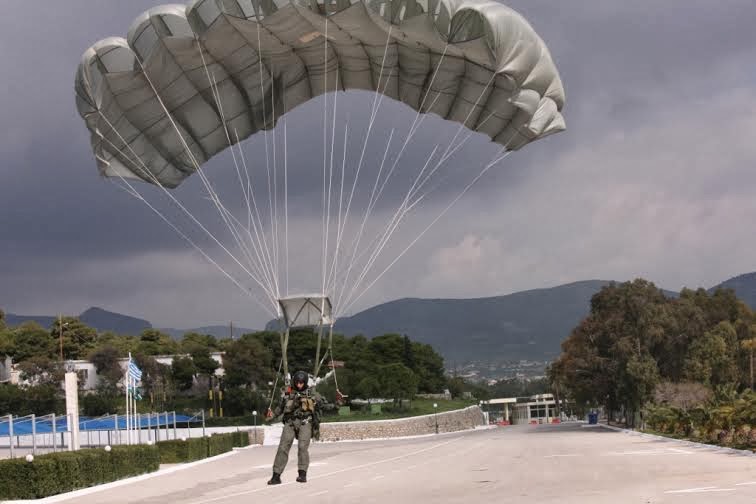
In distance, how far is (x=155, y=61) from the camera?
71.1ft

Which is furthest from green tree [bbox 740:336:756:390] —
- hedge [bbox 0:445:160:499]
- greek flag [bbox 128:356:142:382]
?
hedge [bbox 0:445:160:499]

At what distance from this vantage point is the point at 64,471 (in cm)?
1897

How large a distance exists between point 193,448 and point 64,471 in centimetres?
1522

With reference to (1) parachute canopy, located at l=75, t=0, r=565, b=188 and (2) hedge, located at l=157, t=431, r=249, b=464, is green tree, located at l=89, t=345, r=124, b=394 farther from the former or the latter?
(1) parachute canopy, located at l=75, t=0, r=565, b=188

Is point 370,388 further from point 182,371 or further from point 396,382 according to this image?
point 182,371

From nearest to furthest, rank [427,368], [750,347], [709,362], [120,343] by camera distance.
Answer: [709,362] → [750,347] → [120,343] → [427,368]

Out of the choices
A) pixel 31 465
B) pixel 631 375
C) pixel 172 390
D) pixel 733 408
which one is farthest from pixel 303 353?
pixel 31 465

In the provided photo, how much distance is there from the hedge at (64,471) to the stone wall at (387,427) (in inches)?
1585

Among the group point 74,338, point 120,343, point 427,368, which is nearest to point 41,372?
point 74,338

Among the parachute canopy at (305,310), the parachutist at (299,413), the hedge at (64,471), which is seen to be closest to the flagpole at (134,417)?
the hedge at (64,471)

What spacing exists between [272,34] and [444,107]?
5227mm

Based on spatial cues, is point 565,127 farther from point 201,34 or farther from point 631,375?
point 631,375

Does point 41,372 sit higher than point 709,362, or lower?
higher

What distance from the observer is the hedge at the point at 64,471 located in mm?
17234
